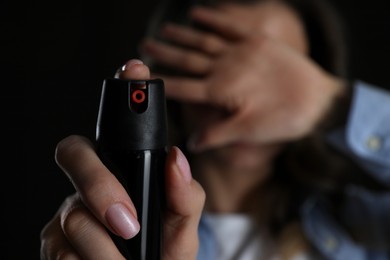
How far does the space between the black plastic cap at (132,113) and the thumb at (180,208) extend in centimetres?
1

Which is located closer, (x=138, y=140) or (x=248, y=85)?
(x=138, y=140)

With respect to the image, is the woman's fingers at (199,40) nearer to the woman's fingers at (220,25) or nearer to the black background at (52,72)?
the woman's fingers at (220,25)

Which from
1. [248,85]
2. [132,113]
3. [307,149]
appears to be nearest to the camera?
[132,113]

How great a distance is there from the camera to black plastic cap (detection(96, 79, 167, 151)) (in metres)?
0.21

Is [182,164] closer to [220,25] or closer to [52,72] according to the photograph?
[220,25]

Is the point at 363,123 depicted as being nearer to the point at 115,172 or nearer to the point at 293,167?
the point at 293,167

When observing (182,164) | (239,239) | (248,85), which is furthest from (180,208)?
(239,239)

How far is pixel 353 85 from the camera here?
0.60 metres

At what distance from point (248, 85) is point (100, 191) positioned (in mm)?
347

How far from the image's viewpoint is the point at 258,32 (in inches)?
24.9

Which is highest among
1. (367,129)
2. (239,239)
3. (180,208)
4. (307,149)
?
(180,208)

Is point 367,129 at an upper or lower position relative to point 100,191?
lower

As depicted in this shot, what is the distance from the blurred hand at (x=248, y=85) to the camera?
1.79 feet

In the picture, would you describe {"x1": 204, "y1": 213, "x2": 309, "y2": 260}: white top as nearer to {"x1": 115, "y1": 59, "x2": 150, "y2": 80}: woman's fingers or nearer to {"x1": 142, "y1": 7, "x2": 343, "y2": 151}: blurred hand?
{"x1": 142, "y1": 7, "x2": 343, "y2": 151}: blurred hand
